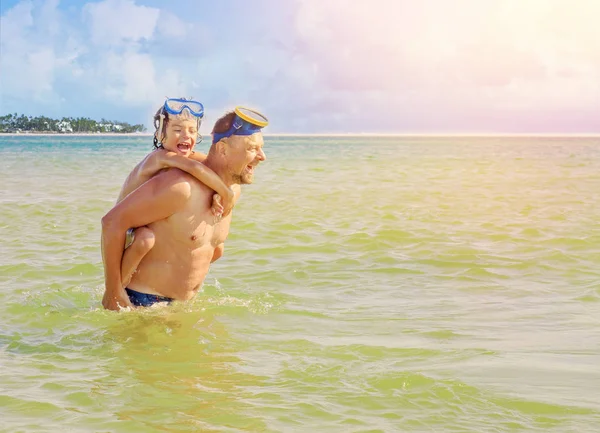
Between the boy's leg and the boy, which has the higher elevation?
the boy

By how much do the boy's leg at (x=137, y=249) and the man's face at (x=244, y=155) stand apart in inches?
23.2

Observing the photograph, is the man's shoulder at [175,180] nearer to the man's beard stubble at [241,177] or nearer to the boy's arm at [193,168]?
the boy's arm at [193,168]

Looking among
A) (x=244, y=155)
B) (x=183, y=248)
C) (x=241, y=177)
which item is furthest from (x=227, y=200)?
(x=183, y=248)

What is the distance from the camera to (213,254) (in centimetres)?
514

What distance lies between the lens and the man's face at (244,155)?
4.59m

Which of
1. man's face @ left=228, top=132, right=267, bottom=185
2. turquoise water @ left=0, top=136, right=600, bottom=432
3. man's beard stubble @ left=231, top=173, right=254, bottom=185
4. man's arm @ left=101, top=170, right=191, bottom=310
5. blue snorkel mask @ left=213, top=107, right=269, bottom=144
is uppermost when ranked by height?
blue snorkel mask @ left=213, top=107, right=269, bottom=144

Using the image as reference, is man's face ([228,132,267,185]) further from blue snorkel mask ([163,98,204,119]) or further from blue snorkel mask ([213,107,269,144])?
blue snorkel mask ([163,98,204,119])

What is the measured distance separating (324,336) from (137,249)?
118 centimetres

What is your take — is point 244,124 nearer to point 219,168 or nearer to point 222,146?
point 222,146

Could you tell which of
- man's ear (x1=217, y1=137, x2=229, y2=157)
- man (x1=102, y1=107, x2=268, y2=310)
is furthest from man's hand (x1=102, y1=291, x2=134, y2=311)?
man's ear (x1=217, y1=137, x2=229, y2=157)

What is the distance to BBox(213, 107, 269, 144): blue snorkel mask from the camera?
4.57 m

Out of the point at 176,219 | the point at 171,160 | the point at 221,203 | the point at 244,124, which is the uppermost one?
the point at 244,124

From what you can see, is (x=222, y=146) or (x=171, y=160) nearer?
(x=171, y=160)

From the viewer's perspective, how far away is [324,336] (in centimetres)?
475
